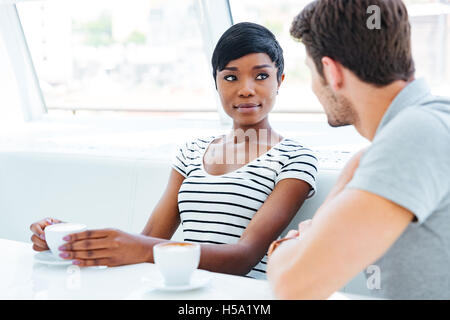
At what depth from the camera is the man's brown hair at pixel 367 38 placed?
37.7 inches

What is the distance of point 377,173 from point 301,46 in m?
1.77

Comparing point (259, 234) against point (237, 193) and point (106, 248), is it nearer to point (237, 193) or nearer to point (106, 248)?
point (237, 193)

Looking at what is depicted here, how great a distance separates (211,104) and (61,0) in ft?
3.42

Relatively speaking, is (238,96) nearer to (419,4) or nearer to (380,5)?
(380,5)

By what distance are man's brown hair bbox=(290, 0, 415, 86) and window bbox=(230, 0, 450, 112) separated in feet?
3.86

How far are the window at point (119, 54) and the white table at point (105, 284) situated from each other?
1773 mm

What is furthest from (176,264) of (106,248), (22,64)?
(22,64)

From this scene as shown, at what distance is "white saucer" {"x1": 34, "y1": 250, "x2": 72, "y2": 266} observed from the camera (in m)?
1.17

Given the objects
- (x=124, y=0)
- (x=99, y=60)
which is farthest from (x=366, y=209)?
(x=99, y=60)

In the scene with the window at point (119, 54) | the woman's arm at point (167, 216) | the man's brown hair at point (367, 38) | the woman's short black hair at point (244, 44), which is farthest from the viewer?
the window at point (119, 54)

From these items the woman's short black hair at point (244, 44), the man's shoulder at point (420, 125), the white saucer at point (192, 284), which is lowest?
the white saucer at point (192, 284)

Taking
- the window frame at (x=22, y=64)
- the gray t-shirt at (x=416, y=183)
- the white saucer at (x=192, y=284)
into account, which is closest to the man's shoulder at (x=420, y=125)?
the gray t-shirt at (x=416, y=183)

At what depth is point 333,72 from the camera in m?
1.02

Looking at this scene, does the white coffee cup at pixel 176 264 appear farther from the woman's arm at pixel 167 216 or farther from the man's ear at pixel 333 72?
the woman's arm at pixel 167 216
